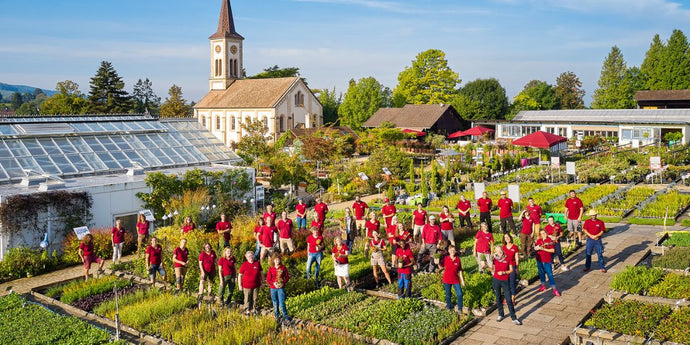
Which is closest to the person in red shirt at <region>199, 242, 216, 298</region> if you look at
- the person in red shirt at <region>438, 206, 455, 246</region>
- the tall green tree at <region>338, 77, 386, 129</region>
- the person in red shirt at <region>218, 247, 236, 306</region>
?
the person in red shirt at <region>218, 247, 236, 306</region>

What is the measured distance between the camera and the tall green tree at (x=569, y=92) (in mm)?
86500

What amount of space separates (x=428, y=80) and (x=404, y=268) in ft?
206

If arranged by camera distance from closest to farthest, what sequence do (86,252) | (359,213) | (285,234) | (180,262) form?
1. (180,262)
2. (86,252)
3. (285,234)
4. (359,213)

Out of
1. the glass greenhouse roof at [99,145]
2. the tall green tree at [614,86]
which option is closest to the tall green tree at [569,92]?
the tall green tree at [614,86]

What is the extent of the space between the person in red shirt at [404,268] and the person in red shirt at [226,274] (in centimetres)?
350

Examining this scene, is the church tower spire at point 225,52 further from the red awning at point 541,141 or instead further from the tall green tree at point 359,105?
the red awning at point 541,141

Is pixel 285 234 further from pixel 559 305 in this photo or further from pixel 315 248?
pixel 559 305

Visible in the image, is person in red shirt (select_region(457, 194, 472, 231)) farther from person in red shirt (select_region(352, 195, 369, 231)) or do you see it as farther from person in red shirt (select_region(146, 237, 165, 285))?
person in red shirt (select_region(146, 237, 165, 285))

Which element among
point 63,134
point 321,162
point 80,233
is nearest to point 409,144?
point 321,162

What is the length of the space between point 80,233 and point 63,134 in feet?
25.6

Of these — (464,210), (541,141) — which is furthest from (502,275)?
(541,141)

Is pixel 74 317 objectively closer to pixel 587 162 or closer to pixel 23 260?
pixel 23 260

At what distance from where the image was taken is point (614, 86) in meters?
68.8

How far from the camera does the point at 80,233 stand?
15.8 metres
